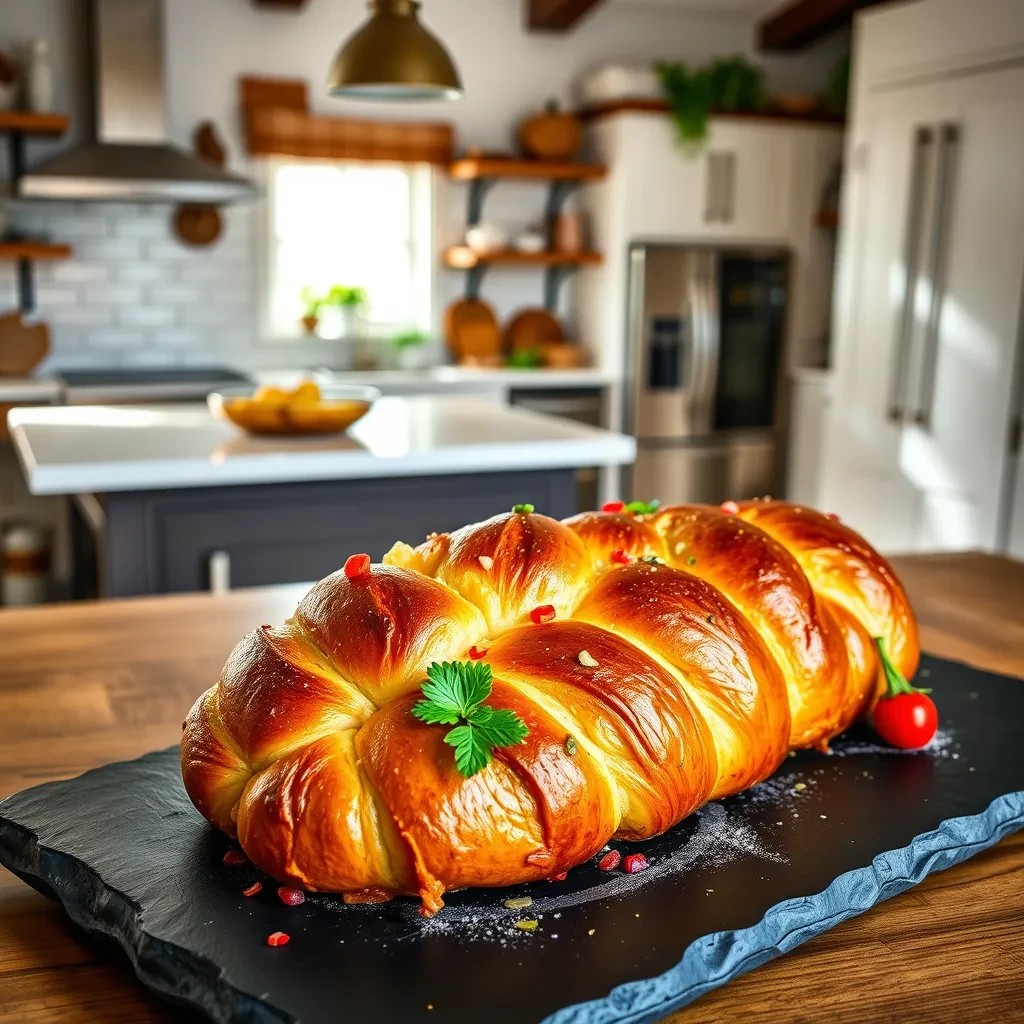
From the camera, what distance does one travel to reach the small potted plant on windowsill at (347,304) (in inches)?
222

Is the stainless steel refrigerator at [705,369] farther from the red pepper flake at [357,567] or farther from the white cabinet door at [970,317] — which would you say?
the red pepper flake at [357,567]

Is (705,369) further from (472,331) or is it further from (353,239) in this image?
(353,239)

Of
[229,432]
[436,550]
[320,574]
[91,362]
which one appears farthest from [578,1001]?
[91,362]

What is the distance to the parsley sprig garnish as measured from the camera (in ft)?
2.28

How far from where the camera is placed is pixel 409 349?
5.91 metres

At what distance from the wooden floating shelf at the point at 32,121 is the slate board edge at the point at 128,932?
15.0ft

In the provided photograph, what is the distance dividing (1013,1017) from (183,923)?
0.48 meters

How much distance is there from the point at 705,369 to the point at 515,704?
5034mm

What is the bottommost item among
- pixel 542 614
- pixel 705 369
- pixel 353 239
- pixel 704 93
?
pixel 705 369

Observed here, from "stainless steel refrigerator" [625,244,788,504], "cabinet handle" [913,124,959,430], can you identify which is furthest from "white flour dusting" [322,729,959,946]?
"stainless steel refrigerator" [625,244,788,504]

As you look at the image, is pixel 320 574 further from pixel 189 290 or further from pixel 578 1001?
pixel 189 290

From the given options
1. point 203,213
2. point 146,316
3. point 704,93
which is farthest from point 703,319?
point 146,316

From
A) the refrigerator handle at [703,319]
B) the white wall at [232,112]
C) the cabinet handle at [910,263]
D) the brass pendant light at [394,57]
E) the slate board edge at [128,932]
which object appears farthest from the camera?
the refrigerator handle at [703,319]

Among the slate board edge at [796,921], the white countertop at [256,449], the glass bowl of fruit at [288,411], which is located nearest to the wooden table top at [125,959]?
the slate board edge at [796,921]
